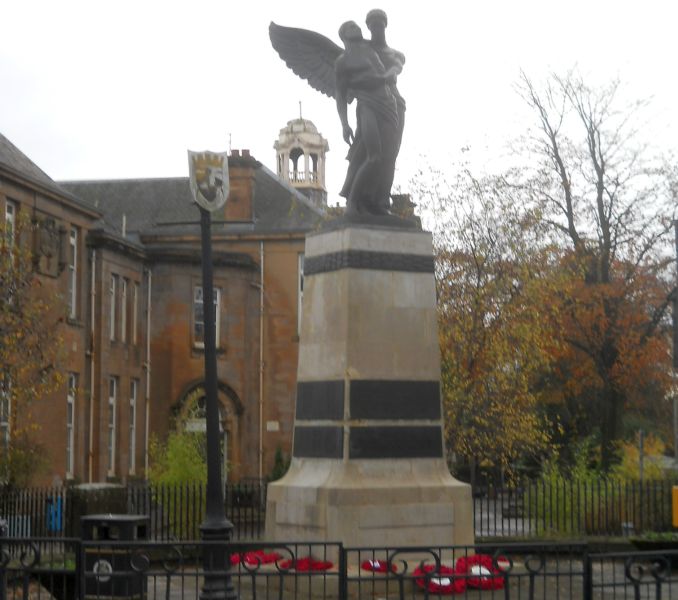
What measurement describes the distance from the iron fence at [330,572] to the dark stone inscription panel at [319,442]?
1239mm

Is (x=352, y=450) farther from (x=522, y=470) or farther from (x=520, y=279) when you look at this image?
(x=522, y=470)

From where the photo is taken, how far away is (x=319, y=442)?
19000 mm

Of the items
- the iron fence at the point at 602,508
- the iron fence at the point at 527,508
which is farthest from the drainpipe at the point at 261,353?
the iron fence at the point at 602,508

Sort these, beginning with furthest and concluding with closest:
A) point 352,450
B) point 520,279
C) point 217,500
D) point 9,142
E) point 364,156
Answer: point 9,142 → point 520,279 → point 364,156 → point 352,450 → point 217,500

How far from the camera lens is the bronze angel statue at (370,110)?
64.0 feet

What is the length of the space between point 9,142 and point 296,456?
80.2 feet

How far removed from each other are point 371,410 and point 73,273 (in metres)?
25.0

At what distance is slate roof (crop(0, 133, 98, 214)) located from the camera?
123ft

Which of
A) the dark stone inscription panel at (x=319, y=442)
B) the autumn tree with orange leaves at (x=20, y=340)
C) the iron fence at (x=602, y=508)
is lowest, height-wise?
the iron fence at (x=602, y=508)

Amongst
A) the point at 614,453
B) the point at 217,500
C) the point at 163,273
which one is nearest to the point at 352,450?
the point at 217,500

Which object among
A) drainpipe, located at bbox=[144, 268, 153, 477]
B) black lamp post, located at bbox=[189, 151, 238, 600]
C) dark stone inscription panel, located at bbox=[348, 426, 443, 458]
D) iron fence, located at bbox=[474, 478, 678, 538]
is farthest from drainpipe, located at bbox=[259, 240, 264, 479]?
black lamp post, located at bbox=[189, 151, 238, 600]

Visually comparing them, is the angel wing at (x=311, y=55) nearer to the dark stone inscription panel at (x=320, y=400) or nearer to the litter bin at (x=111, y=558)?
the dark stone inscription panel at (x=320, y=400)

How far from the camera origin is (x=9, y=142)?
41.4 metres

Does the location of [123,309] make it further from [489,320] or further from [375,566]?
[375,566]
